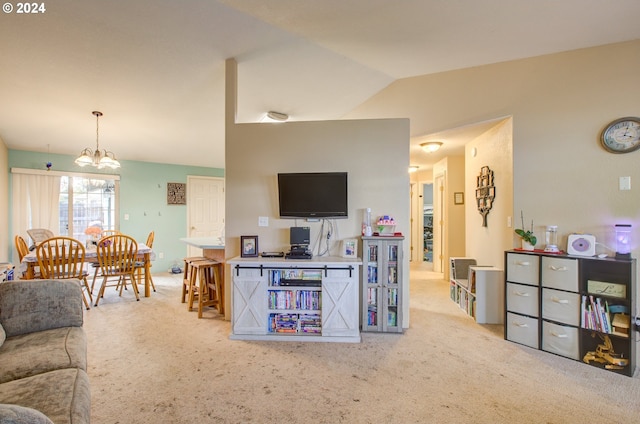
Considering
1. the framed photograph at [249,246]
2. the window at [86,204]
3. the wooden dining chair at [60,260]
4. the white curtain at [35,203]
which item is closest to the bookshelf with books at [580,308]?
the framed photograph at [249,246]

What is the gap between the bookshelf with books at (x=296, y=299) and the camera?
2742 mm

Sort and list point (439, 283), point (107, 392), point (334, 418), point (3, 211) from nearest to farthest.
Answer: point (334, 418)
point (107, 392)
point (3, 211)
point (439, 283)

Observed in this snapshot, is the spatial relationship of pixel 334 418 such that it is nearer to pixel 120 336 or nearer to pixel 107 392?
pixel 107 392

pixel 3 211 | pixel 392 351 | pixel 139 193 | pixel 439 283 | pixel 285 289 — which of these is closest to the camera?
pixel 392 351

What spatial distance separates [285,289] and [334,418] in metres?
1.29

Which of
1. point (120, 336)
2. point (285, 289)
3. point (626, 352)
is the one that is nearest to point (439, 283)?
point (626, 352)

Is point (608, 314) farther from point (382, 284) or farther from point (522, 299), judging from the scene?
point (382, 284)

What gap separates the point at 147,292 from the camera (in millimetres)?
4176

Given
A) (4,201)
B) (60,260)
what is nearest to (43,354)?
(60,260)

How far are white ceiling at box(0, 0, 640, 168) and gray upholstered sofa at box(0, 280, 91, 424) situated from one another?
2.03m

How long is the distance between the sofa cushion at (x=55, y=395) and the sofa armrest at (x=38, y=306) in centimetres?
69

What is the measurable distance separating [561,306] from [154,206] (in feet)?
22.6

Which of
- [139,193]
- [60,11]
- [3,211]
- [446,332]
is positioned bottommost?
[446,332]

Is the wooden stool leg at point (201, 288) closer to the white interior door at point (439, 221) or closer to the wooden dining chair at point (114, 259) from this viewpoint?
the wooden dining chair at point (114, 259)
